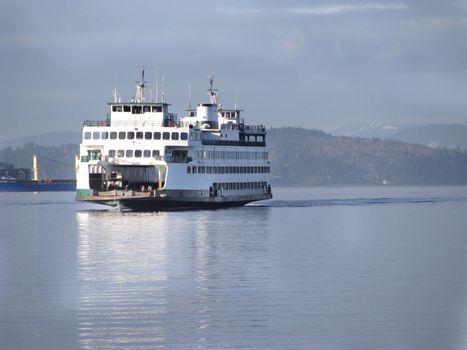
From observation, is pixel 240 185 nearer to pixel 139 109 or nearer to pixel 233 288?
pixel 139 109

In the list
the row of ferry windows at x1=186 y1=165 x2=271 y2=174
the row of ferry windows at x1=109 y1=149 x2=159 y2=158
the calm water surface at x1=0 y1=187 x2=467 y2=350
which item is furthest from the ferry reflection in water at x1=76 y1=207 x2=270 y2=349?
the row of ferry windows at x1=186 y1=165 x2=271 y2=174

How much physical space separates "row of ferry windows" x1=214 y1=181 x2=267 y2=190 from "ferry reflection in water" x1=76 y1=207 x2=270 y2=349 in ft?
93.2

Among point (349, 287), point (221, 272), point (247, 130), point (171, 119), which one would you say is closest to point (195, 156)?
point (171, 119)

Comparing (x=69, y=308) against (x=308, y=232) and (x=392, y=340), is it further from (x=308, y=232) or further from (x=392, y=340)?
(x=308, y=232)

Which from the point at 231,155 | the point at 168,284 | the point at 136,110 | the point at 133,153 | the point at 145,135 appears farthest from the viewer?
the point at 231,155

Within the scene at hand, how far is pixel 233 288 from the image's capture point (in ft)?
155

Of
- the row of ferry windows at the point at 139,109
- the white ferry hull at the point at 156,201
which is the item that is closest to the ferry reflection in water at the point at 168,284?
the white ferry hull at the point at 156,201

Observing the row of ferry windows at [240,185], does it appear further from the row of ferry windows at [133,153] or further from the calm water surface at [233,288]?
the calm water surface at [233,288]

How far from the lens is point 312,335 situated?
1417 inches

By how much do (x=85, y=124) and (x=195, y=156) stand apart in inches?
406

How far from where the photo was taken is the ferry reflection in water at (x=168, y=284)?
36844 millimetres

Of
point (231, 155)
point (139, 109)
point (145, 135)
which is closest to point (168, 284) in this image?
point (145, 135)

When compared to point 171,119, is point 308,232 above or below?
below

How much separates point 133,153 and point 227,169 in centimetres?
1328
